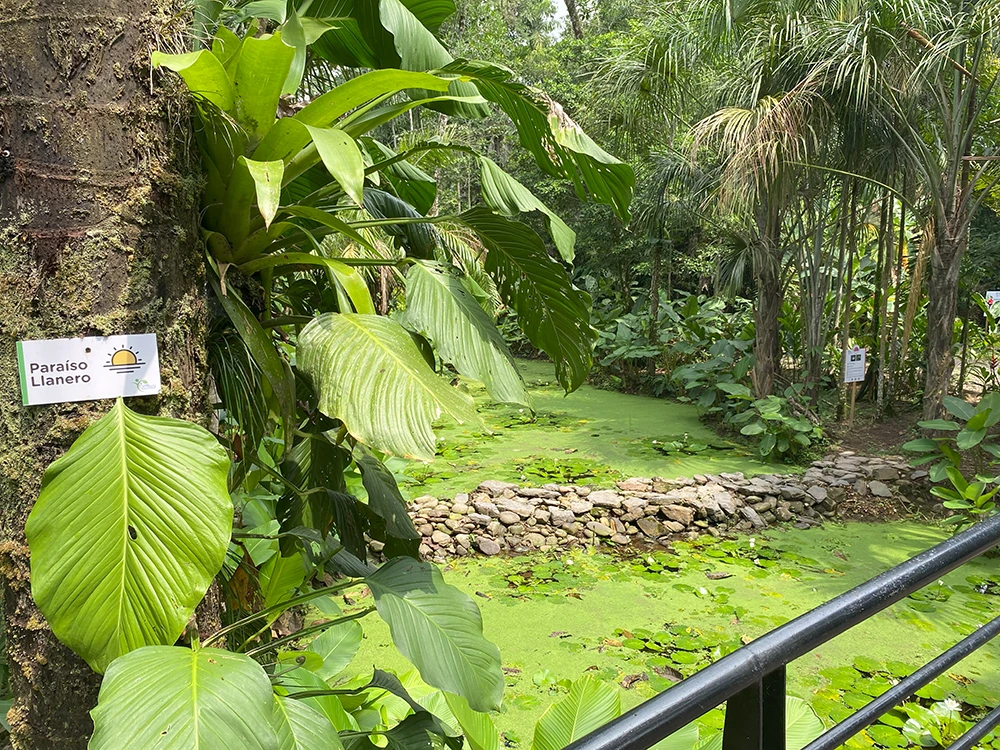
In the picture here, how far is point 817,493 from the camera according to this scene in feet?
12.8

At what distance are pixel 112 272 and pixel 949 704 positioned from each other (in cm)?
241

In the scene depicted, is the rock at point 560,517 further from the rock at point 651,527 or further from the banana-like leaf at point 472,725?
the banana-like leaf at point 472,725

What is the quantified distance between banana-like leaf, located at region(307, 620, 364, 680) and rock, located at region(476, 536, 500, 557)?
6.17 ft

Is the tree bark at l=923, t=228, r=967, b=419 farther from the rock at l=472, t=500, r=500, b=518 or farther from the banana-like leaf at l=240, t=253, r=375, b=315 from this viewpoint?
the banana-like leaf at l=240, t=253, r=375, b=315

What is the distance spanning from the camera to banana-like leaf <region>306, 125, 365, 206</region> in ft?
A: 2.15

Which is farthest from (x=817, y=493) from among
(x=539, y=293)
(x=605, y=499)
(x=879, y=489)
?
(x=539, y=293)

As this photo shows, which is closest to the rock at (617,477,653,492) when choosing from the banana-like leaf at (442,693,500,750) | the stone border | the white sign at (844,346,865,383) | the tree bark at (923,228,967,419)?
the stone border

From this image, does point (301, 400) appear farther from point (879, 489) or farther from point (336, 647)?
point (879, 489)

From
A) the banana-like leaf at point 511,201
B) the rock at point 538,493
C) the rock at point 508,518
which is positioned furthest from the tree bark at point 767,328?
the banana-like leaf at point 511,201

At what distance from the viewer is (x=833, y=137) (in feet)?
16.6

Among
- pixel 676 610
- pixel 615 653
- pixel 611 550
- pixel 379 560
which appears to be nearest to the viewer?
pixel 615 653

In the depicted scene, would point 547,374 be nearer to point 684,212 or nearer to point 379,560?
point 684,212

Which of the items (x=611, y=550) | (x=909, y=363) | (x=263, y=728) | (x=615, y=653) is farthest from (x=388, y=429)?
(x=909, y=363)

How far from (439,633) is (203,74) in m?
0.61
